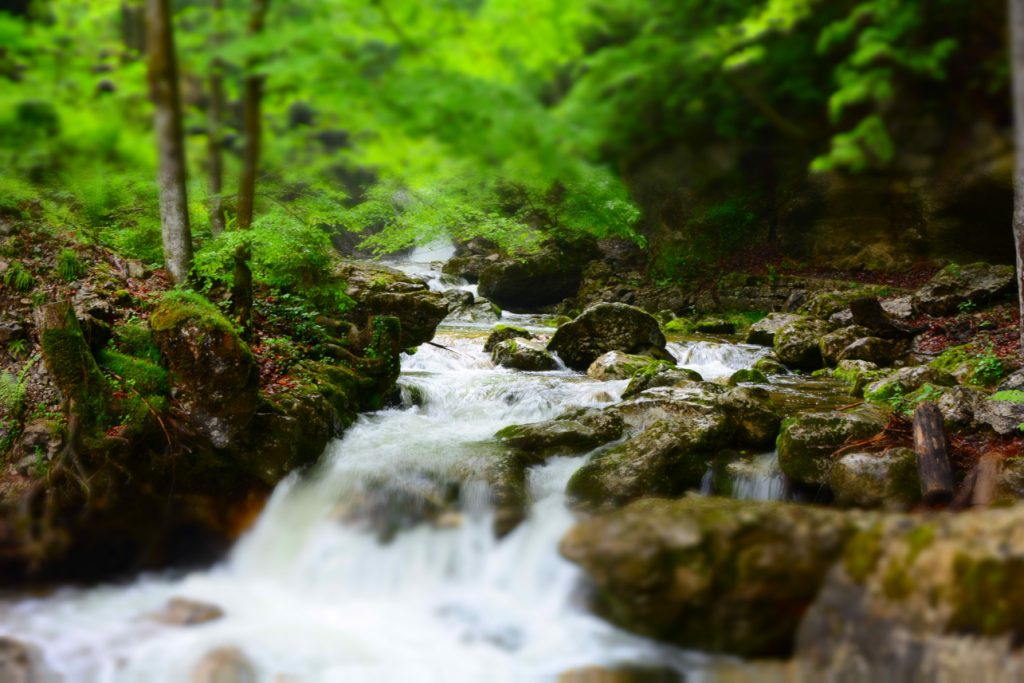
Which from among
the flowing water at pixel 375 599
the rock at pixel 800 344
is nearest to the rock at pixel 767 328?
the rock at pixel 800 344

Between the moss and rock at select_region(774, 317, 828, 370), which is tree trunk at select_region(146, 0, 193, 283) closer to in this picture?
the moss

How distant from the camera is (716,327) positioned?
569 inches

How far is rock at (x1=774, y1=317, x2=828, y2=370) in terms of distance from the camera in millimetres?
10578

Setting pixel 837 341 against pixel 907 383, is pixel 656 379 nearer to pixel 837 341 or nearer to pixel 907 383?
pixel 907 383

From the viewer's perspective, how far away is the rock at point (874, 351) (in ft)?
32.1

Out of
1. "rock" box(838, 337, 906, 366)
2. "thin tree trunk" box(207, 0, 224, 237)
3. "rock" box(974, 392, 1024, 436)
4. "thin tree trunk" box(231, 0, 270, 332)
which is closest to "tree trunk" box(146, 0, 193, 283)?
"thin tree trunk" box(207, 0, 224, 237)

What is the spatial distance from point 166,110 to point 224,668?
4.04m

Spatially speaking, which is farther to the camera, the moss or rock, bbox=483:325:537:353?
rock, bbox=483:325:537:353

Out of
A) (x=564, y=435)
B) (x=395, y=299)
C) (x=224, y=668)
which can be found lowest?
(x=224, y=668)

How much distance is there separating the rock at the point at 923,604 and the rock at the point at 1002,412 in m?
3.08

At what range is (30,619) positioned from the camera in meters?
3.78

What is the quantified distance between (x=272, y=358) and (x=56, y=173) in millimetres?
2720

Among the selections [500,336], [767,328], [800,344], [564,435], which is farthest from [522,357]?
[767,328]

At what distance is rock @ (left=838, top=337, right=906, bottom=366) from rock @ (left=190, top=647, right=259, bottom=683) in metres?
10.2
